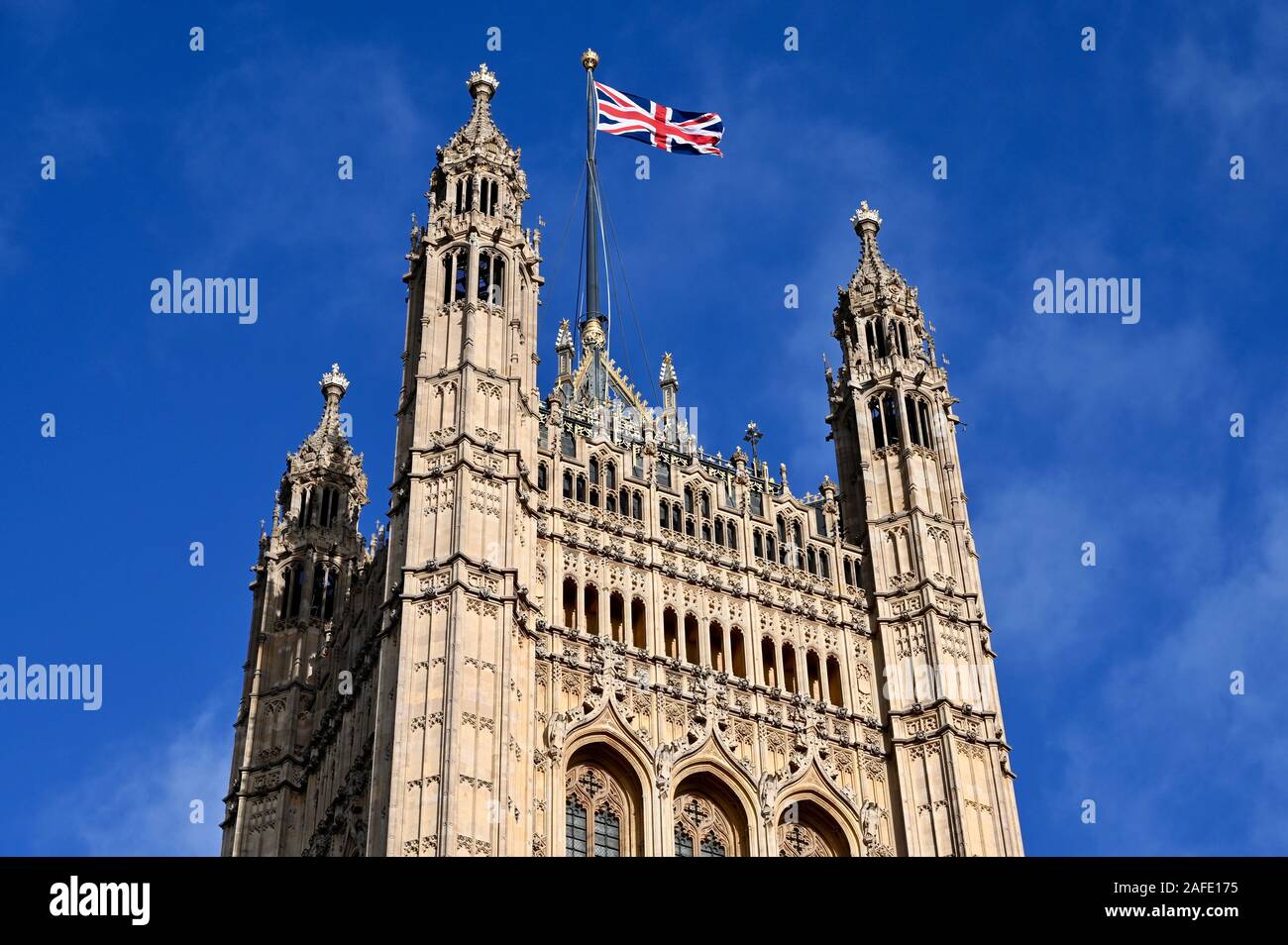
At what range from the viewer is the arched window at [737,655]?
5181 centimetres

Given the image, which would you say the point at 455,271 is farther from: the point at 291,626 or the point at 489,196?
the point at 291,626

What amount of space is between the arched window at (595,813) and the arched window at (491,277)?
519 inches

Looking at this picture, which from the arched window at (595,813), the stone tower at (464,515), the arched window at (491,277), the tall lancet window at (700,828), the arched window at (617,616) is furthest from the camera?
the arched window at (491,277)

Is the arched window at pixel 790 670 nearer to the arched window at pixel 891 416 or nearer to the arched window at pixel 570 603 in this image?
the arched window at pixel 570 603

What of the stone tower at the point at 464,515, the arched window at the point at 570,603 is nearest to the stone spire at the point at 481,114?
the stone tower at the point at 464,515

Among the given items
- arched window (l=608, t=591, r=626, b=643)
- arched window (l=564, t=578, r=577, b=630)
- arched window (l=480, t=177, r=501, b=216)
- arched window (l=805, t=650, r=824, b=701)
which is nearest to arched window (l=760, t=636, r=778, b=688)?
arched window (l=805, t=650, r=824, b=701)

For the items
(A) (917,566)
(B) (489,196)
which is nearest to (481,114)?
(B) (489,196)

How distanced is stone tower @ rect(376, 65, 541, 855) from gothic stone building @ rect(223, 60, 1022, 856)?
8 centimetres

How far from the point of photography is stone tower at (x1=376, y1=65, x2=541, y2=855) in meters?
43.2

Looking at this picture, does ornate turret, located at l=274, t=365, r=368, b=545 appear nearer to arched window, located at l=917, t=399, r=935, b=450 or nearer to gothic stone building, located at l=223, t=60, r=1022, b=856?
gothic stone building, located at l=223, t=60, r=1022, b=856
